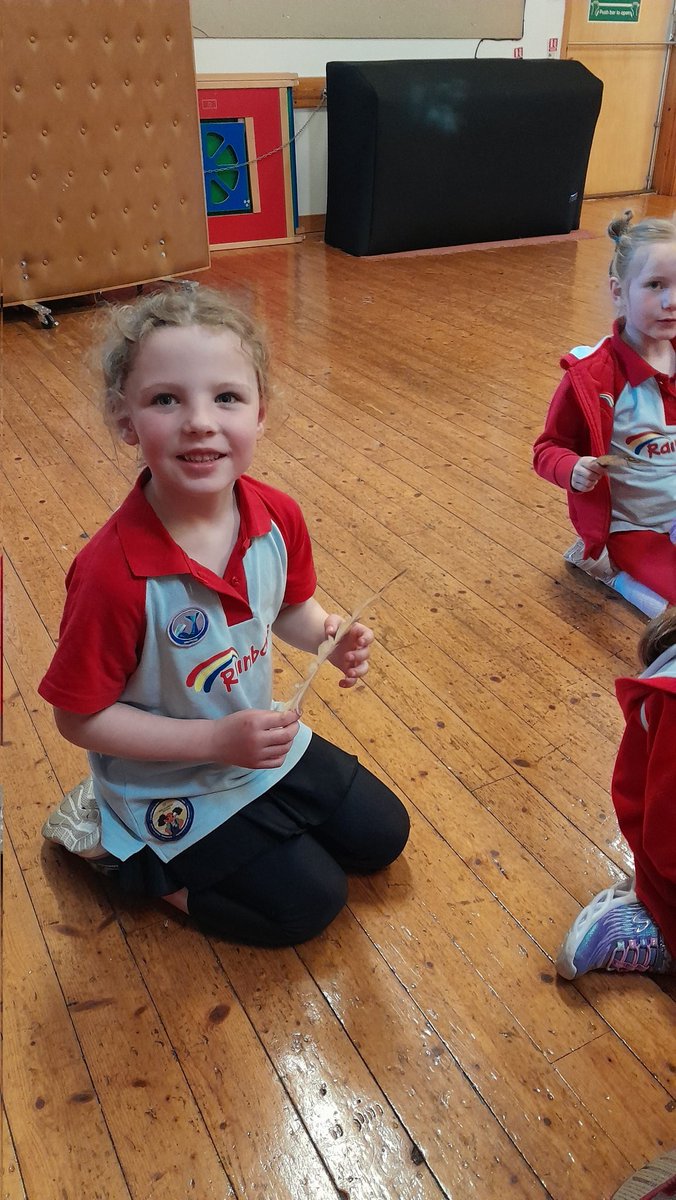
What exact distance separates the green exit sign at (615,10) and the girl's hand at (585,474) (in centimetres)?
601

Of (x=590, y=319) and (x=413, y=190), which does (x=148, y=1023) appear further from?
(x=413, y=190)

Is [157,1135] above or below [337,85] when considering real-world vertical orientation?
below

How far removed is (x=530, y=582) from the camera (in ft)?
7.08

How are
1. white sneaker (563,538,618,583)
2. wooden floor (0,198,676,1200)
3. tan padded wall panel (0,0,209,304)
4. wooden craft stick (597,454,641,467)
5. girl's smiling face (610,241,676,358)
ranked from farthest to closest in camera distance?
tan padded wall panel (0,0,209,304) → white sneaker (563,538,618,583) → wooden craft stick (597,454,641,467) → girl's smiling face (610,241,676,358) → wooden floor (0,198,676,1200)

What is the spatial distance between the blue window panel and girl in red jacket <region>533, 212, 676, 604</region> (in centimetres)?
372

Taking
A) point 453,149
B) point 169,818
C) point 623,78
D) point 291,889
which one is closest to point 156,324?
point 169,818

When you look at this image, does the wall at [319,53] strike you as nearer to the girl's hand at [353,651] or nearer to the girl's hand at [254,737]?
the girl's hand at [353,651]

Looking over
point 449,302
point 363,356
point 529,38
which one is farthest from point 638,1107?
point 529,38

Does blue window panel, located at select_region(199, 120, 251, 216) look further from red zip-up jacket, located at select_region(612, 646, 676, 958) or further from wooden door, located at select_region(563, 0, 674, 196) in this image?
red zip-up jacket, located at select_region(612, 646, 676, 958)

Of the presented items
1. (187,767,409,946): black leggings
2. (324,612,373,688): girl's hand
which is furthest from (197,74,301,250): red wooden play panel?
(187,767,409,946): black leggings

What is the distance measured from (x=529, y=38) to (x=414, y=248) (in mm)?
1967

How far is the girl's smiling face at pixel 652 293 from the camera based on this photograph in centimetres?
185

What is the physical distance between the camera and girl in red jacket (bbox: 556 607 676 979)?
113 centimetres

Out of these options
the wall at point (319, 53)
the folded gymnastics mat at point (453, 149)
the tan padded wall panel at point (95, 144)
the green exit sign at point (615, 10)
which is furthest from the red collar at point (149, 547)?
the green exit sign at point (615, 10)
